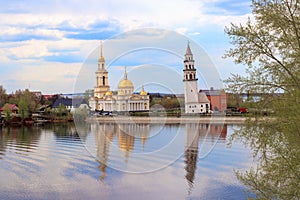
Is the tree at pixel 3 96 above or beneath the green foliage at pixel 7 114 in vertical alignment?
above

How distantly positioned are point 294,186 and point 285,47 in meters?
2.07

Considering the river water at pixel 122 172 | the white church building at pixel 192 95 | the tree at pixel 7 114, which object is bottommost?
the river water at pixel 122 172

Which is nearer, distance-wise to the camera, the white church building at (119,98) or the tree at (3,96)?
the white church building at (119,98)

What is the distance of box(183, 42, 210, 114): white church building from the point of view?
149ft

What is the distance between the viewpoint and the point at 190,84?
42562 millimetres

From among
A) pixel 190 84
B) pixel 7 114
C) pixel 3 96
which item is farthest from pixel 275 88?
pixel 3 96

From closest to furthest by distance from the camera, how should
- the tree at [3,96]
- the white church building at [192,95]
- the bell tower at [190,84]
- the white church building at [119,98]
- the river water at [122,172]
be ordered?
the river water at [122,172]
the bell tower at [190,84]
the white church building at [192,95]
the white church building at [119,98]
the tree at [3,96]

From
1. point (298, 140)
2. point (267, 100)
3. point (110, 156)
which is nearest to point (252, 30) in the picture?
point (267, 100)

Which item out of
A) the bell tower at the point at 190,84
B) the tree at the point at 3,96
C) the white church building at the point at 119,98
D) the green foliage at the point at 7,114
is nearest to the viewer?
the bell tower at the point at 190,84

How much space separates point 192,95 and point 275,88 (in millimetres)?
42486

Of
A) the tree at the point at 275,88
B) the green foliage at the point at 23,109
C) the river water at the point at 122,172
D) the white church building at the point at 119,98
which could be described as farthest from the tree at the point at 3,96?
the tree at the point at 275,88

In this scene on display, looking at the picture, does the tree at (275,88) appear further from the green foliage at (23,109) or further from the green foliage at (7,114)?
the green foliage at (23,109)

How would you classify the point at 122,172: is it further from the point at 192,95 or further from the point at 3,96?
the point at 3,96

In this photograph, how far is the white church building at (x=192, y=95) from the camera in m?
45.4
